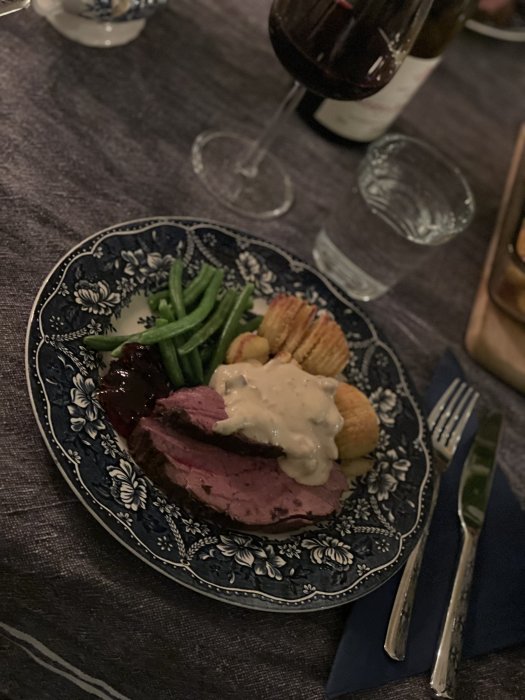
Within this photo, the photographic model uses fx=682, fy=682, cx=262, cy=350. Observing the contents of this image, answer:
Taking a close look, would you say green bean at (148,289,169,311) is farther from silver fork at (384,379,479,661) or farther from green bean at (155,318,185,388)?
silver fork at (384,379,479,661)

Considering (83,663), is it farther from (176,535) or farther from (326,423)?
(326,423)

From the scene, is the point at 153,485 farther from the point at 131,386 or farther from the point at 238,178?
the point at 238,178

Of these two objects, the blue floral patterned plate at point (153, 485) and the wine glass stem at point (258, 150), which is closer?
the blue floral patterned plate at point (153, 485)

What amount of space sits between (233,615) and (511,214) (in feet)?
3.25

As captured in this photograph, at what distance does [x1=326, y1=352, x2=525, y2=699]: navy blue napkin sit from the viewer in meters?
0.85


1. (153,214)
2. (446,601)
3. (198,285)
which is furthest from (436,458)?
(153,214)

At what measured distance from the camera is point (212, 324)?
1.00 m

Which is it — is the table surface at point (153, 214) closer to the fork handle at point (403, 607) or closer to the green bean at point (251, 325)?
the fork handle at point (403, 607)

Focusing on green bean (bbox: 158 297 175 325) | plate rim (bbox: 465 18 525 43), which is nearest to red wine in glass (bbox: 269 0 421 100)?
green bean (bbox: 158 297 175 325)

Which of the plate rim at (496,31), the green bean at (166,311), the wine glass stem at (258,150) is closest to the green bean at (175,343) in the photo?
the green bean at (166,311)

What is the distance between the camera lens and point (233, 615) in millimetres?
819

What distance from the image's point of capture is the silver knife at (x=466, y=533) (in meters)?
0.87

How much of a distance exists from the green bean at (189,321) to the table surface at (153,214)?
17 centimetres

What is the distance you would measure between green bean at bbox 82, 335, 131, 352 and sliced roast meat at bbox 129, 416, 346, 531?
12 cm
